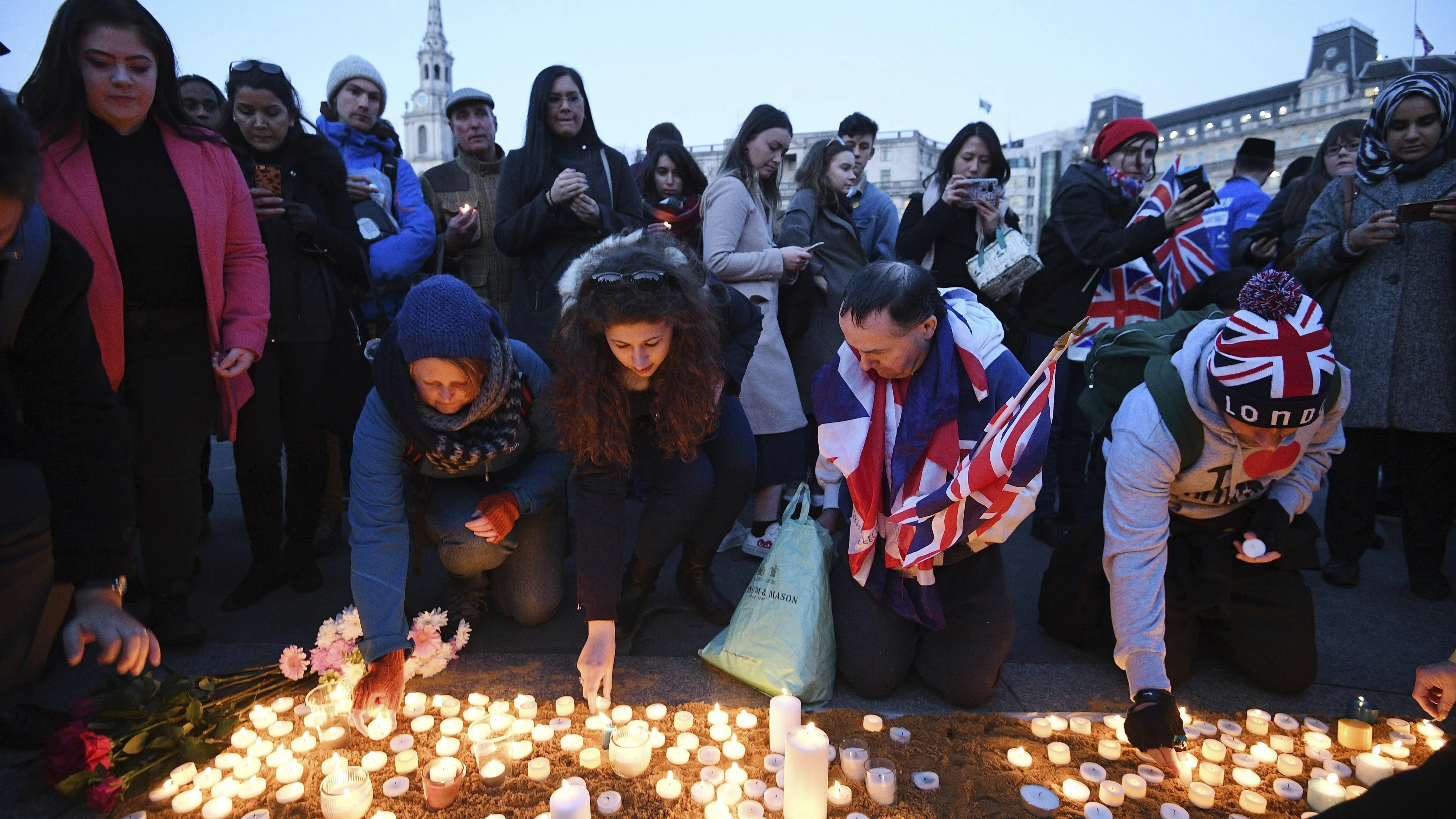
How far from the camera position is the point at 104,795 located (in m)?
1.71

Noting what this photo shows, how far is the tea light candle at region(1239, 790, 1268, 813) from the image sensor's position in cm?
177

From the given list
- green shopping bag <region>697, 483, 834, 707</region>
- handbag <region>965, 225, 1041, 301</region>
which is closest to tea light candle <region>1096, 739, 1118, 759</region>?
green shopping bag <region>697, 483, 834, 707</region>

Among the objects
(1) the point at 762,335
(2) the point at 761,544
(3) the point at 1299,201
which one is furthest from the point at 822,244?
(3) the point at 1299,201

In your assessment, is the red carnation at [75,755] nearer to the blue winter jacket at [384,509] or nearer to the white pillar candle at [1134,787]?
the blue winter jacket at [384,509]

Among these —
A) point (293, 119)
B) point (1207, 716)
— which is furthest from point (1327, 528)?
point (293, 119)

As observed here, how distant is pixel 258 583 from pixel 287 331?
0.95 metres

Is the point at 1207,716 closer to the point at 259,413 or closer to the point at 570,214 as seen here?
the point at 570,214

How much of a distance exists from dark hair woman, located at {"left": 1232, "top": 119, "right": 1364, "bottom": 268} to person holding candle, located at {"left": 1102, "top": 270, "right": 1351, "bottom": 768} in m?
2.20

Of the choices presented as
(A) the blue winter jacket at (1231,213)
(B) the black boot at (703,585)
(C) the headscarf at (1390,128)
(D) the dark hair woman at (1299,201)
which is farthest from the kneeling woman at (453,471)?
(A) the blue winter jacket at (1231,213)

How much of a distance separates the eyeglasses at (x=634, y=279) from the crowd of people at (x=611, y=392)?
0.04 ft

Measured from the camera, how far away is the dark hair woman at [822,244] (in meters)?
3.70

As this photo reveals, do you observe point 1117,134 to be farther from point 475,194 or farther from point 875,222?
point 475,194

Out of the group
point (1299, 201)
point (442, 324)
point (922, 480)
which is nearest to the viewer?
point (442, 324)

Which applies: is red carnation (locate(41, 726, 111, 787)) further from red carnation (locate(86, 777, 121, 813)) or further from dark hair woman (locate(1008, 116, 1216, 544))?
dark hair woman (locate(1008, 116, 1216, 544))
